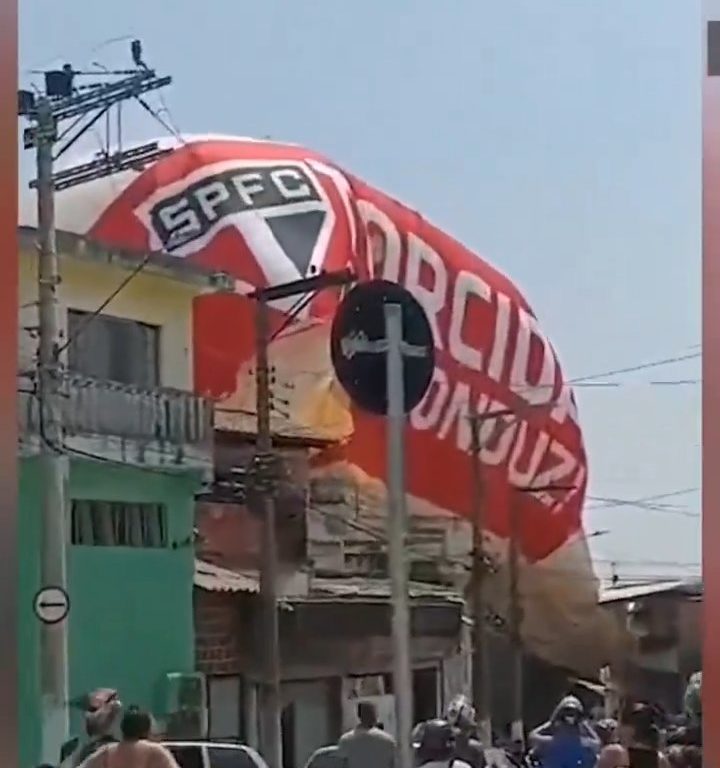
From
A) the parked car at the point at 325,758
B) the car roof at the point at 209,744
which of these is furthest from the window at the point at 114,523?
the parked car at the point at 325,758

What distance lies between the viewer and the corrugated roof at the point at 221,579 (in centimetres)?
213

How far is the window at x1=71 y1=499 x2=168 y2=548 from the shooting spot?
212 centimetres

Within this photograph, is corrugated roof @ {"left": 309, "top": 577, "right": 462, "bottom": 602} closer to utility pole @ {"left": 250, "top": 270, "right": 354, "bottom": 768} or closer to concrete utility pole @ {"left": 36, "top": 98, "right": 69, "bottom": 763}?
utility pole @ {"left": 250, "top": 270, "right": 354, "bottom": 768}

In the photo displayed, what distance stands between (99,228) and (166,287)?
15cm

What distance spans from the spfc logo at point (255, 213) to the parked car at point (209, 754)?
0.80 metres

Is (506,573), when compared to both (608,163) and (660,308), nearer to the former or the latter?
(660,308)

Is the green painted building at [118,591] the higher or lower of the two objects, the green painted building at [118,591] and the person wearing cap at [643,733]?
the higher

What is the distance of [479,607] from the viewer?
219 centimetres

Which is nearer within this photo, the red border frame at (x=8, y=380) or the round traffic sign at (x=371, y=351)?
the red border frame at (x=8, y=380)

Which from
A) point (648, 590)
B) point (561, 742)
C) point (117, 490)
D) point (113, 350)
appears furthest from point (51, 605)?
point (648, 590)

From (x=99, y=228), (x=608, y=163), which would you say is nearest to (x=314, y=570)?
(x=99, y=228)

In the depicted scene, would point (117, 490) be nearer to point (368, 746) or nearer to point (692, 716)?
point (368, 746)

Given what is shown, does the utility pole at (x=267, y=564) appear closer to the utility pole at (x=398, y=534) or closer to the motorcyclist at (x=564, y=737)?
the utility pole at (x=398, y=534)

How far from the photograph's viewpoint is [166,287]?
2.18m
